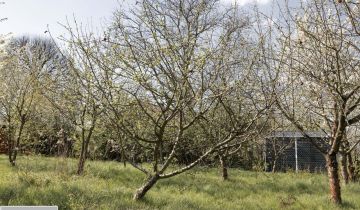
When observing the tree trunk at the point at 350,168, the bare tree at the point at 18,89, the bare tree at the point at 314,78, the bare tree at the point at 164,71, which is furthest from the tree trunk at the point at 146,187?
the tree trunk at the point at 350,168

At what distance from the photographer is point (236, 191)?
32.3 ft

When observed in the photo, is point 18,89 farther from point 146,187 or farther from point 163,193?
point 146,187

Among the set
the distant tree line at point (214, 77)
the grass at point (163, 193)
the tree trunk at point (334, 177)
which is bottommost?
the grass at point (163, 193)

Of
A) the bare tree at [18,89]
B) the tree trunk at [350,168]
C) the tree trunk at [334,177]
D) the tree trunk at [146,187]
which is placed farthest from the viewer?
the tree trunk at [350,168]

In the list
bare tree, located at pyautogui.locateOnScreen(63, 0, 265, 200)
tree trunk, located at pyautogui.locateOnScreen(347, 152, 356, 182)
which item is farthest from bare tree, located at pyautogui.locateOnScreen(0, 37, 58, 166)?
tree trunk, located at pyautogui.locateOnScreen(347, 152, 356, 182)

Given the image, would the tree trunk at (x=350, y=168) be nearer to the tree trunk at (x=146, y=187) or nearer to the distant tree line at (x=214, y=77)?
the distant tree line at (x=214, y=77)

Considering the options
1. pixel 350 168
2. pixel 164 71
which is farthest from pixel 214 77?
pixel 350 168

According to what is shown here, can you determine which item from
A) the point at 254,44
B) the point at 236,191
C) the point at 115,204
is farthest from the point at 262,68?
the point at 115,204

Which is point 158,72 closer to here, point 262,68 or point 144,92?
point 144,92

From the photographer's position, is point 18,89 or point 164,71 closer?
point 164,71

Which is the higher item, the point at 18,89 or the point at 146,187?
the point at 18,89

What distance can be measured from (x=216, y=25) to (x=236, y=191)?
12.7 feet

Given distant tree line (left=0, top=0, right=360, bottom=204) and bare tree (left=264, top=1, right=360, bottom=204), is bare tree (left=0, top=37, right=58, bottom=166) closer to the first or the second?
distant tree line (left=0, top=0, right=360, bottom=204)

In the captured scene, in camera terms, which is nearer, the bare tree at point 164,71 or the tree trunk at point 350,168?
the bare tree at point 164,71
